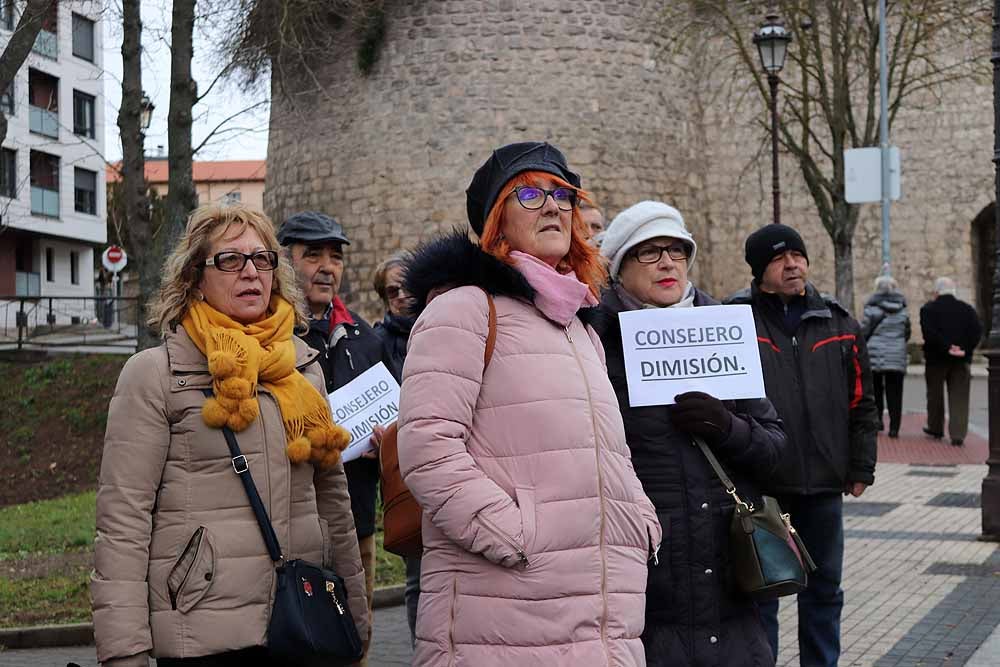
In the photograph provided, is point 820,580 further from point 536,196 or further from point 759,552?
point 536,196

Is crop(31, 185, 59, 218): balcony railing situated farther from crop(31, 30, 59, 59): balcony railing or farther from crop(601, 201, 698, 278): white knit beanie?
crop(601, 201, 698, 278): white knit beanie

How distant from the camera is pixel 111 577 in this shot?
338cm

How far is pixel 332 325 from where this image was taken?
17.8ft

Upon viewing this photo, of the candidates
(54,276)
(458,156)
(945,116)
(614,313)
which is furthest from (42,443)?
(54,276)

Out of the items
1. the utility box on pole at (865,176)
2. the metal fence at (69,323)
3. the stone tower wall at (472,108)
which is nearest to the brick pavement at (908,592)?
the utility box on pole at (865,176)

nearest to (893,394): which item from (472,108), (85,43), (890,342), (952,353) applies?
(890,342)

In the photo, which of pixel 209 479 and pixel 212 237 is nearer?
pixel 209 479

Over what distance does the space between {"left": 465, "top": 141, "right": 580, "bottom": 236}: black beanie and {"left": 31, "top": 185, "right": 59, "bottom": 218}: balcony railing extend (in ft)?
160

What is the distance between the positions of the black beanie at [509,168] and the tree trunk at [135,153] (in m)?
8.02

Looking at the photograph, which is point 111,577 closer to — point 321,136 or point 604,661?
point 604,661

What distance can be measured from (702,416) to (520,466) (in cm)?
101

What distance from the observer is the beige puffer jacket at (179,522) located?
3400 mm

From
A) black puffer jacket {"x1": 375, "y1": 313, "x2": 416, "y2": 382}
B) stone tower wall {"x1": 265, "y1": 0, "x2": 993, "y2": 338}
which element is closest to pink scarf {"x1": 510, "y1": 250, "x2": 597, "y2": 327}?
black puffer jacket {"x1": 375, "y1": 313, "x2": 416, "y2": 382}

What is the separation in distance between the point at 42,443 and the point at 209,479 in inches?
664
